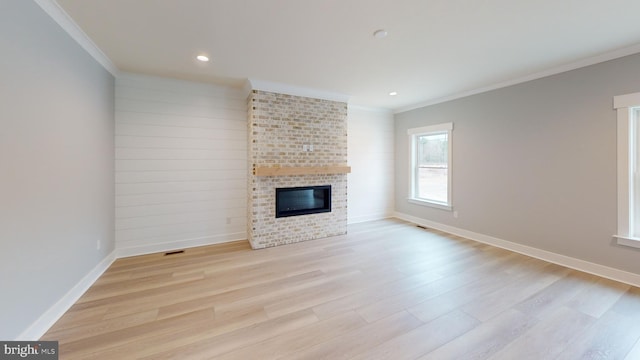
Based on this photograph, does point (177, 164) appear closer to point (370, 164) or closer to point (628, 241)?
point (370, 164)

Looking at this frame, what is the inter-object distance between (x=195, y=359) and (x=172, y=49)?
312 cm

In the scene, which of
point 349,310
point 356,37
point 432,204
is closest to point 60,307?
point 349,310

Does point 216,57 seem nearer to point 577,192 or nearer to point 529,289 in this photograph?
point 529,289

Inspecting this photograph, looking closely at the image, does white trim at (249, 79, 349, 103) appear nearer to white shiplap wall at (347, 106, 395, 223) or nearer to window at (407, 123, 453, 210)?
white shiplap wall at (347, 106, 395, 223)

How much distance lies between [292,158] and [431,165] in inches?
125

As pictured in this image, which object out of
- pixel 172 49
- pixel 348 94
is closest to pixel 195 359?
pixel 172 49

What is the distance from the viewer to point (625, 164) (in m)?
2.78

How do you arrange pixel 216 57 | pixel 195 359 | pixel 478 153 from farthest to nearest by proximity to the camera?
1. pixel 478 153
2. pixel 216 57
3. pixel 195 359

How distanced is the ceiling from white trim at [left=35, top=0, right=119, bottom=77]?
0.21 ft

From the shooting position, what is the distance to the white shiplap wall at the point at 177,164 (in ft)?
11.7

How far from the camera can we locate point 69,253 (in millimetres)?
2330

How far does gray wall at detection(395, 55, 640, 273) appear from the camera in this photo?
2.91 m

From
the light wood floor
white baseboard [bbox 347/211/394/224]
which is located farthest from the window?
the light wood floor

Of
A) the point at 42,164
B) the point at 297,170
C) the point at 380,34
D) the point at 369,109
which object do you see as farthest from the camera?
the point at 369,109
